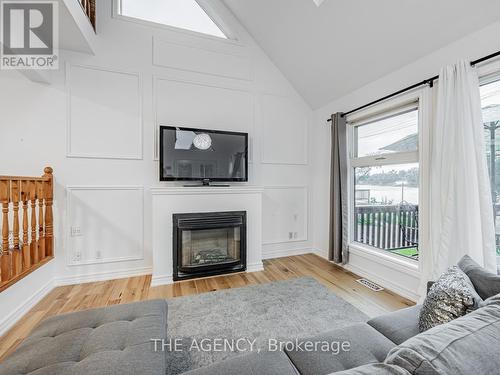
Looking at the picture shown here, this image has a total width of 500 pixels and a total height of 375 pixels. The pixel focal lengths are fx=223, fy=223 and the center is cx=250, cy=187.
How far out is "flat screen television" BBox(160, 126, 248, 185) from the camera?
281 centimetres

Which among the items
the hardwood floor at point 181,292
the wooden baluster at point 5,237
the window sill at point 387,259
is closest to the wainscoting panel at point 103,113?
the wooden baluster at point 5,237

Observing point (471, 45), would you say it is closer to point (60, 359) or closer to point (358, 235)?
point (358, 235)

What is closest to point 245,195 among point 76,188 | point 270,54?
point 76,188

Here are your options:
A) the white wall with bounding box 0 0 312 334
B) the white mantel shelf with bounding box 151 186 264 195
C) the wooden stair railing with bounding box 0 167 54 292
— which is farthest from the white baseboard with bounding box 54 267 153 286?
the white mantel shelf with bounding box 151 186 264 195

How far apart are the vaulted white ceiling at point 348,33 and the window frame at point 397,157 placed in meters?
0.39

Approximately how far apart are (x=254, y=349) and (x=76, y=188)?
260cm

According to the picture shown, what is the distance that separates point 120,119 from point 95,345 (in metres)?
2.57

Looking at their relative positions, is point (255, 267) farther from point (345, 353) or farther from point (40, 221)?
point (40, 221)

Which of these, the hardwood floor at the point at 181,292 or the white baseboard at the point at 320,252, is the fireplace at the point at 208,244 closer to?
the hardwood floor at the point at 181,292

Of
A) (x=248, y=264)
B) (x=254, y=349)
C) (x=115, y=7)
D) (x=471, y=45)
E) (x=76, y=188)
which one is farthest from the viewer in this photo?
(x=248, y=264)

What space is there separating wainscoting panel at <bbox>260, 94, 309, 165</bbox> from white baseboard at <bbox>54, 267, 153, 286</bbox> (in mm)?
2307

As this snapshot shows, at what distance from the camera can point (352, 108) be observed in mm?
3041

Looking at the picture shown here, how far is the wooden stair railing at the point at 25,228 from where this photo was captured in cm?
181

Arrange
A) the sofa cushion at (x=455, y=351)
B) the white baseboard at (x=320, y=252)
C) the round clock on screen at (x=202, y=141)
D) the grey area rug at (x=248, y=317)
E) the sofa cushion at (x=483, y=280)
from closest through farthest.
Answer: the sofa cushion at (x=455, y=351)
the sofa cushion at (x=483, y=280)
the grey area rug at (x=248, y=317)
the round clock on screen at (x=202, y=141)
the white baseboard at (x=320, y=252)
